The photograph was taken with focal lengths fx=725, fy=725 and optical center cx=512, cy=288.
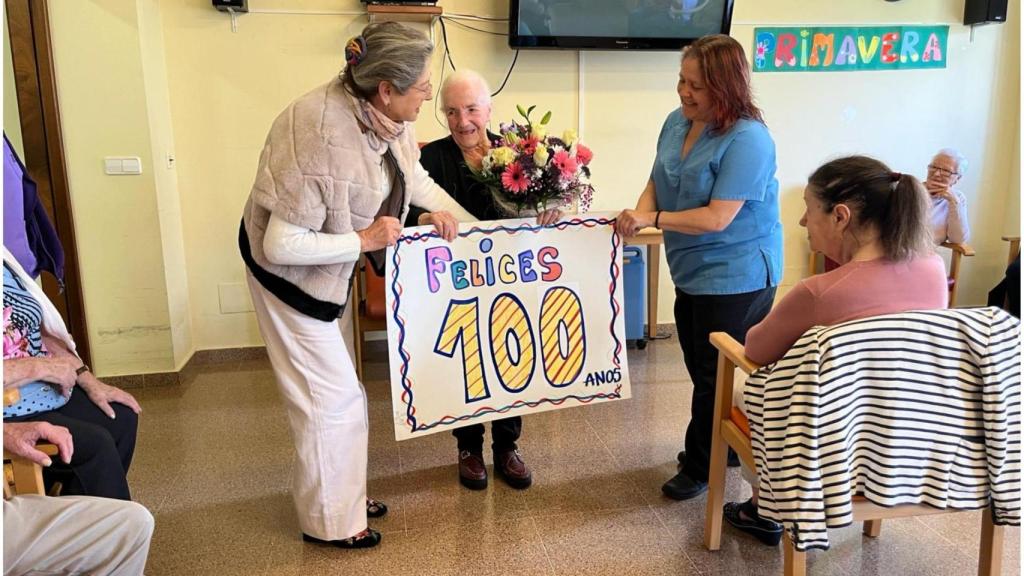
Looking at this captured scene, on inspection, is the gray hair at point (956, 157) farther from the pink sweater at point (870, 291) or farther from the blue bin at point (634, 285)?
the pink sweater at point (870, 291)

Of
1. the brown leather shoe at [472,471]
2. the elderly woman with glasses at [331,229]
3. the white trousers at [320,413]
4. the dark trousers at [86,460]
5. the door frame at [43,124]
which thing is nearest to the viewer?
the dark trousers at [86,460]

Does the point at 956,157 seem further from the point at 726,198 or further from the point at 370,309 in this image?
the point at 370,309

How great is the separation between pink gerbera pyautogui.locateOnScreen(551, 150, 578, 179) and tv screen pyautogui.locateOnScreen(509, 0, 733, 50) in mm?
1798

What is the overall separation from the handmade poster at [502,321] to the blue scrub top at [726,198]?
8.9 inches

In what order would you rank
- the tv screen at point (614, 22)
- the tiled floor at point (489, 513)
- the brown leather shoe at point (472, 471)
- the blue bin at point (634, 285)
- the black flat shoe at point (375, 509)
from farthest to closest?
the blue bin at point (634, 285) → the tv screen at point (614, 22) → the brown leather shoe at point (472, 471) → the black flat shoe at point (375, 509) → the tiled floor at point (489, 513)

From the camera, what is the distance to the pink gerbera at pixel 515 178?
6.87ft

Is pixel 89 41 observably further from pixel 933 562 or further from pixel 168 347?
pixel 933 562

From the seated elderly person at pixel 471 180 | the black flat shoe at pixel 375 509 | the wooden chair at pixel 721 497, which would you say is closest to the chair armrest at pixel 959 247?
the wooden chair at pixel 721 497

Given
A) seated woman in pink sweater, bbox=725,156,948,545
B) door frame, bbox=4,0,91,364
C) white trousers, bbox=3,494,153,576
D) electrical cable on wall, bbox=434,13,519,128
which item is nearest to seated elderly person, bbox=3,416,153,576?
white trousers, bbox=3,494,153,576

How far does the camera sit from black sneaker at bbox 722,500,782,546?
2.14m

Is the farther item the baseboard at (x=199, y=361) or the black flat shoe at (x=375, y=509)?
the baseboard at (x=199, y=361)

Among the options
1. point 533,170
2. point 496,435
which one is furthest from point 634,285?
point 533,170

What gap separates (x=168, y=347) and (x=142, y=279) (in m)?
0.35

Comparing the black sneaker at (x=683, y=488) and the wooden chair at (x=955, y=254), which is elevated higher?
the wooden chair at (x=955, y=254)
